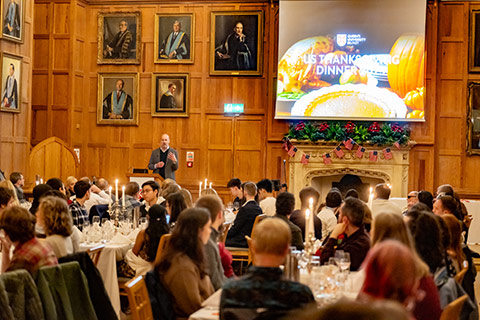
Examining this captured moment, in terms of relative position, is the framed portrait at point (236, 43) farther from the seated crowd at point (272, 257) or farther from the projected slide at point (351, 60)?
the seated crowd at point (272, 257)

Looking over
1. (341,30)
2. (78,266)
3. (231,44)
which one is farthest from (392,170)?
(78,266)

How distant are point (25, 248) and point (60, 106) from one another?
1134cm

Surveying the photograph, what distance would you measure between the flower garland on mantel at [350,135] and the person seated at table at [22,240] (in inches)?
406

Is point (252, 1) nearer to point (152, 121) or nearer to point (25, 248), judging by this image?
point (152, 121)

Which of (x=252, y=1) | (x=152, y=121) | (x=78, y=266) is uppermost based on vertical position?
(x=252, y=1)

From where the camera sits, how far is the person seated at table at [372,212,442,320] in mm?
3709

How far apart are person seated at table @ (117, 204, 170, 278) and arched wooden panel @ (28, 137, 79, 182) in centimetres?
780

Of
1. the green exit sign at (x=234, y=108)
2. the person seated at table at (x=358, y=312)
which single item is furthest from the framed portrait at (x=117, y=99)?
the person seated at table at (x=358, y=312)

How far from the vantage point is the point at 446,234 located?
4.79m

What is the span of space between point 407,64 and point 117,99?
245 inches

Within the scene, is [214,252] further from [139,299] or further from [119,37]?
[119,37]

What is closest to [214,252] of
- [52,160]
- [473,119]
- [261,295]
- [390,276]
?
[261,295]

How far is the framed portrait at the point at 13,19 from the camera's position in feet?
42.2

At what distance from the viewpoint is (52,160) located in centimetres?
1414
